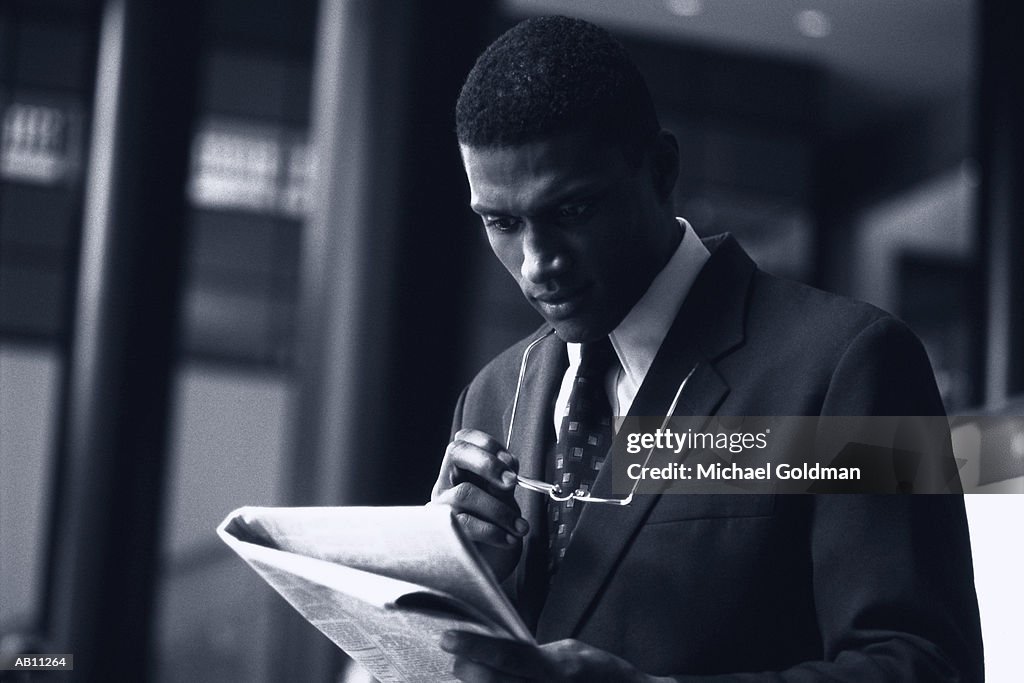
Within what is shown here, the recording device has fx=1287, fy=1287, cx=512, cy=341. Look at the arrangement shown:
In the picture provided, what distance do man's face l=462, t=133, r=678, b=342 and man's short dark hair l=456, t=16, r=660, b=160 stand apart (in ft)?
0.05

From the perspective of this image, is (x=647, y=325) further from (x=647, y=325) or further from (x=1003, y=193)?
(x=1003, y=193)

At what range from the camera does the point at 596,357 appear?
1.33 m

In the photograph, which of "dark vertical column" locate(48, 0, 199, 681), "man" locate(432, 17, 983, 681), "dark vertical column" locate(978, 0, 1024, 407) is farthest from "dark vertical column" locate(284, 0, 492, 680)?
"dark vertical column" locate(978, 0, 1024, 407)

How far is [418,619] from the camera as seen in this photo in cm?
98

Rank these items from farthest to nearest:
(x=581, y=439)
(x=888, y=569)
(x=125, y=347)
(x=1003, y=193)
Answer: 1. (x=1003, y=193)
2. (x=125, y=347)
3. (x=581, y=439)
4. (x=888, y=569)

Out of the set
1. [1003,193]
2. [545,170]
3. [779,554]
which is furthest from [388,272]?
[1003,193]

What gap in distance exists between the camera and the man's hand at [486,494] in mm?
1170

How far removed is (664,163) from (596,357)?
0.21 meters

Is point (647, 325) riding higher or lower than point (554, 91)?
lower

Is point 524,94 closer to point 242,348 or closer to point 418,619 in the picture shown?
point 418,619

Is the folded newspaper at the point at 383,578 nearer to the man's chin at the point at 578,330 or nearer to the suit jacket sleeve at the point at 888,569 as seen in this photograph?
the suit jacket sleeve at the point at 888,569

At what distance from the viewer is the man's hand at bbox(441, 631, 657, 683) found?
947 mm

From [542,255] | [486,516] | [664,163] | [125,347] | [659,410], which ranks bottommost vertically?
[125,347]

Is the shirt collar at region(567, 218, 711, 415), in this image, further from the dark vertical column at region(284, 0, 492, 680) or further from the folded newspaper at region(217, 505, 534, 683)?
the dark vertical column at region(284, 0, 492, 680)
